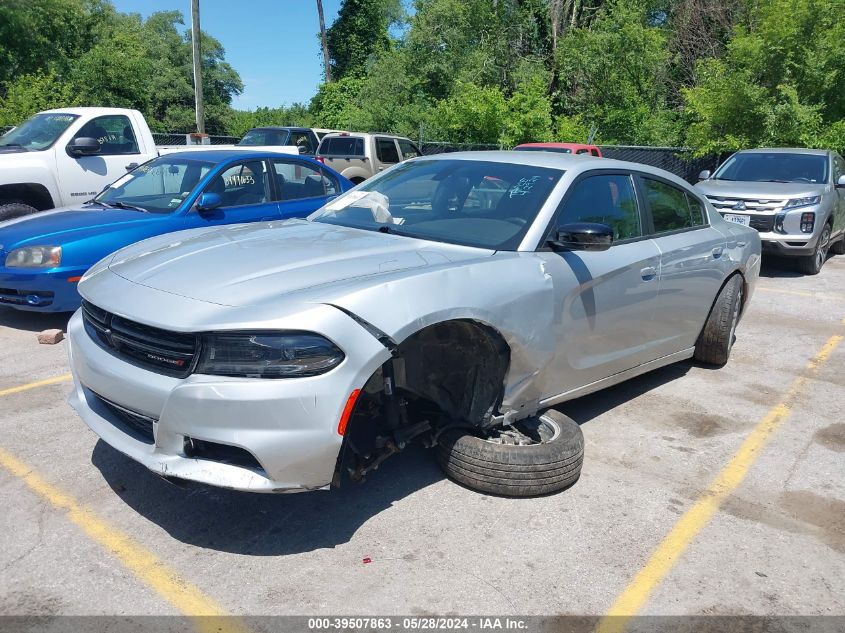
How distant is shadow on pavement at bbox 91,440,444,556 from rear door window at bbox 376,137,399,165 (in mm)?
14386

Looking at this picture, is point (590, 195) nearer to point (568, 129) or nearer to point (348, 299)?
point (348, 299)

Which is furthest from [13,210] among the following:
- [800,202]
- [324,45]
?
[324,45]

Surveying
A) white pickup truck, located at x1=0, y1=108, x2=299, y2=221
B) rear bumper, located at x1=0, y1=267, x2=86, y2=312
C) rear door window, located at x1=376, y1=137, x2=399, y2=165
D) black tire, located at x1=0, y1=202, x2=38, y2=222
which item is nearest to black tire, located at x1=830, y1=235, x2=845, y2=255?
rear door window, located at x1=376, y1=137, x2=399, y2=165

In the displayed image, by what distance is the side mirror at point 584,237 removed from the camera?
12.5ft

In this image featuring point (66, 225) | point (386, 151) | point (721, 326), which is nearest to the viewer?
point (721, 326)

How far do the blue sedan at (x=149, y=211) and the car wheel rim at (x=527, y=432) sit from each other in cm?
410

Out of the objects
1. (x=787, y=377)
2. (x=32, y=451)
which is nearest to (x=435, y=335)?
(x=32, y=451)

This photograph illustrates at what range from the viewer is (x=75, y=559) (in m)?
3.03

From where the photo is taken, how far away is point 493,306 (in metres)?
3.46

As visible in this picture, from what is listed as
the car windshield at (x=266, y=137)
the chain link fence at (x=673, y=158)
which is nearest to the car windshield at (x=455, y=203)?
the chain link fence at (x=673, y=158)

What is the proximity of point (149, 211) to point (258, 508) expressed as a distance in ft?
14.1

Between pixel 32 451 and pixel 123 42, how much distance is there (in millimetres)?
36952

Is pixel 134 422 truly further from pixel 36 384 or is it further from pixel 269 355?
pixel 36 384

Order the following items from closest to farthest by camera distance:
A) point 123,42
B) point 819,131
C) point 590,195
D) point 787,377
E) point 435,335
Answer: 1. point 435,335
2. point 590,195
3. point 787,377
4. point 819,131
5. point 123,42
